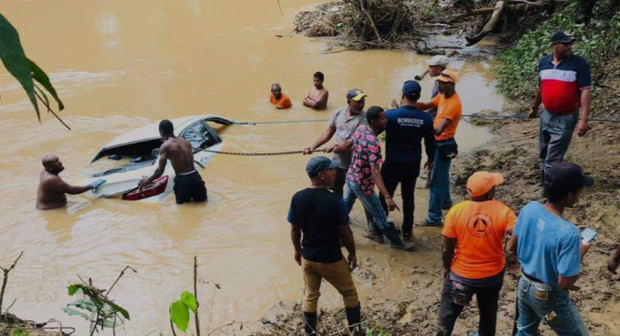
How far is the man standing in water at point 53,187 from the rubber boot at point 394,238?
4.19m

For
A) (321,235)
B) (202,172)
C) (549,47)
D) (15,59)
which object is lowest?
(202,172)

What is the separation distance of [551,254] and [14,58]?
9.94ft

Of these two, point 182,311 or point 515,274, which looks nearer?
point 182,311

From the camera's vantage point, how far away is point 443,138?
6184mm

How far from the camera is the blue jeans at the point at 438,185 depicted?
632cm

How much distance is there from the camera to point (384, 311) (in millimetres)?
4957

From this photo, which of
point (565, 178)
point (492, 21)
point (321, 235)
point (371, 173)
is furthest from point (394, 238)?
point (492, 21)

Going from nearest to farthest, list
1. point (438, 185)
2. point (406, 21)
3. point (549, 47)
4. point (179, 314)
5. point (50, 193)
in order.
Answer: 1. point (179, 314)
2. point (438, 185)
3. point (50, 193)
4. point (549, 47)
5. point (406, 21)

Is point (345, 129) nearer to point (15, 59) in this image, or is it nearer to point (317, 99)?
point (15, 59)

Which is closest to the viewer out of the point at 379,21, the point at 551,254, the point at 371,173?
the point at 551,254

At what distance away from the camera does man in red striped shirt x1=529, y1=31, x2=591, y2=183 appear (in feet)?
18.0

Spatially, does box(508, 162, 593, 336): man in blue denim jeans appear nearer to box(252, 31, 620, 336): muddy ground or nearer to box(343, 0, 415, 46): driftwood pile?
box(252, 31, 620, 336): muddy ground

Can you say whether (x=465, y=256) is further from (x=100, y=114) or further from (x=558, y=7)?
(x=558, y=7)

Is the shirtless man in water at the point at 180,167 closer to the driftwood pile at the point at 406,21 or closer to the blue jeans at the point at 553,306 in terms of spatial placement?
the blue jeans at the point at 553,306
